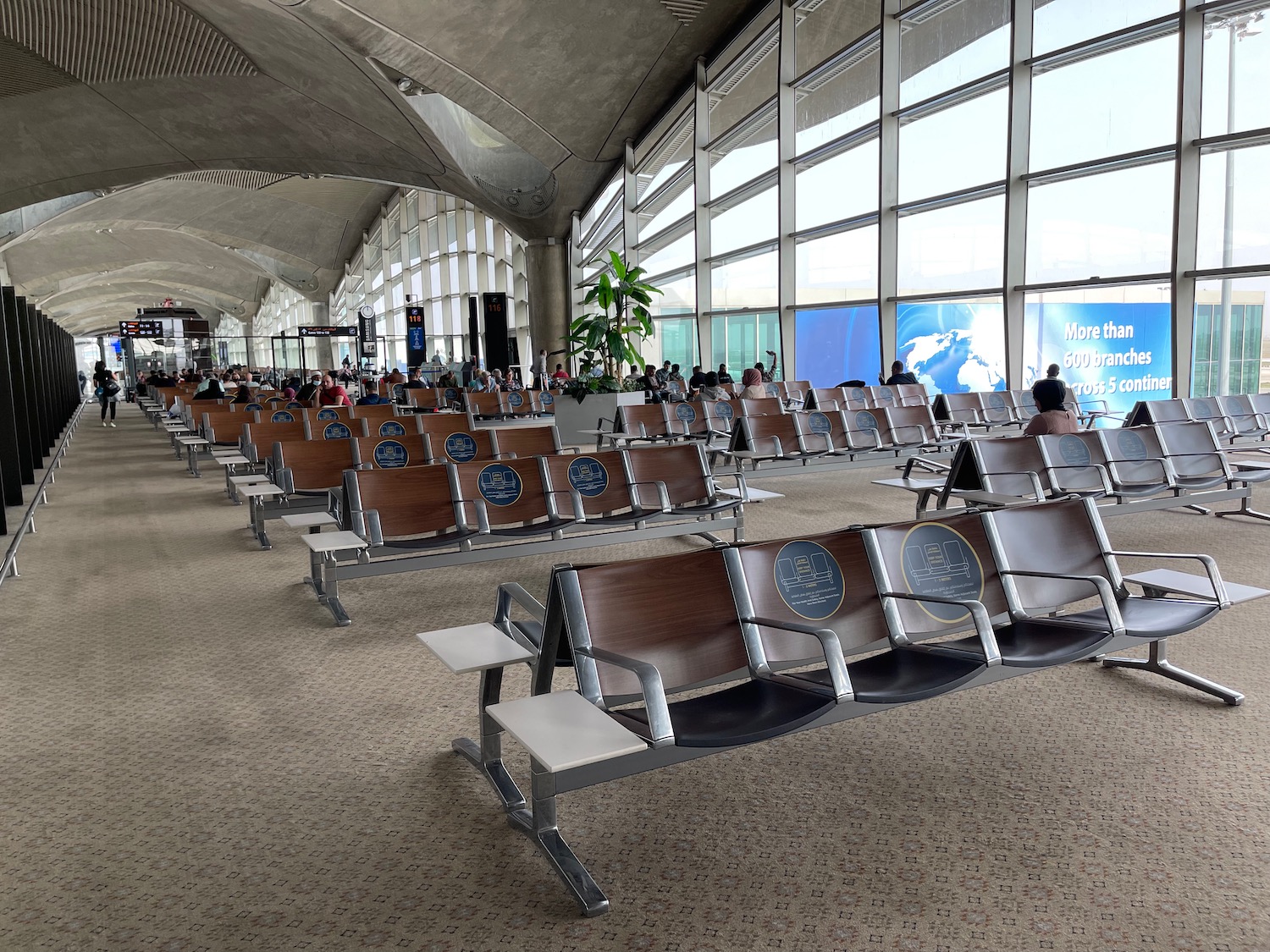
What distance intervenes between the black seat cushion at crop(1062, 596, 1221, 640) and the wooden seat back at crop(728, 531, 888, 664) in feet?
2.56

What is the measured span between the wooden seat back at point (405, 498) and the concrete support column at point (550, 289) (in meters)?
22.3

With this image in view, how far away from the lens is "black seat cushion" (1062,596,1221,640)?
120 inches

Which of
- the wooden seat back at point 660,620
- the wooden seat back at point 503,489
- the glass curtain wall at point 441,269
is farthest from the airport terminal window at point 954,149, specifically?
the glass curtain wall at point 441,269

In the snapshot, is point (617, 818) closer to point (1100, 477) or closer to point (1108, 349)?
point (1100, 477)

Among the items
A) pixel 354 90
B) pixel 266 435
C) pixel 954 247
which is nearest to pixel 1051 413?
pixel 266 435

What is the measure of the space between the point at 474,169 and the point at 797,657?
24695 mm

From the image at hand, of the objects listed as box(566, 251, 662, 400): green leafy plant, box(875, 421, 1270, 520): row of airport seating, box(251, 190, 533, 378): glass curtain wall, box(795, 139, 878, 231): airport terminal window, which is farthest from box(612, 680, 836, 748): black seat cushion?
box(251, 190, 533, 378): glass curtain wall

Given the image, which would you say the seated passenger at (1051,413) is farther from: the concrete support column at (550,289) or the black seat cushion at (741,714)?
the concrete support column at (550,289)

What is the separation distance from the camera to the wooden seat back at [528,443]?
25.9 ft

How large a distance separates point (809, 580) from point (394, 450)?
4967 mm

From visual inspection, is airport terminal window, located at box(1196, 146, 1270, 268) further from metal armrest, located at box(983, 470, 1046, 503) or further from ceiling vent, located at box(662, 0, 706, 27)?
ceiling vent, located at box(662, 0, 706, 27)

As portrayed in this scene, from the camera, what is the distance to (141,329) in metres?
36.9

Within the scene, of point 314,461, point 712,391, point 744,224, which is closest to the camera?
point 314,461

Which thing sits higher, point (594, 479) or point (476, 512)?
point (594, 479)
